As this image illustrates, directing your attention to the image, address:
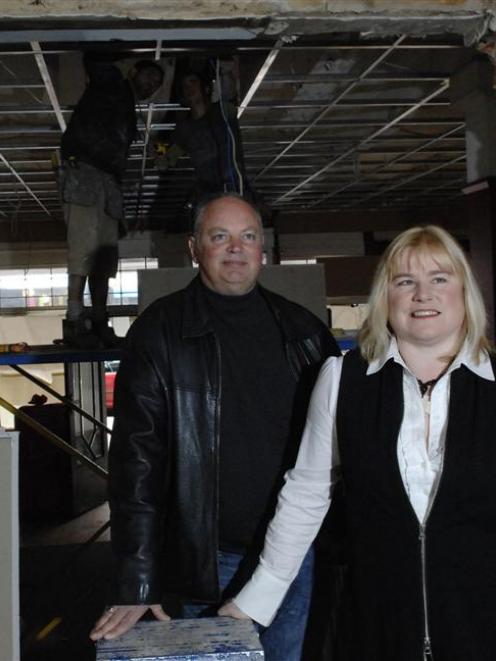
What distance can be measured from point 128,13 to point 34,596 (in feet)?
14.6

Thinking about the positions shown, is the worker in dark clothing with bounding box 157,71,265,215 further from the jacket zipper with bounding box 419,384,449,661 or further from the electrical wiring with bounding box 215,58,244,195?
the jacket zipper with bounding box 419,384,449,661

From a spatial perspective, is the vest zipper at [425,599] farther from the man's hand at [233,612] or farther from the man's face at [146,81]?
the man's face at [146,81]

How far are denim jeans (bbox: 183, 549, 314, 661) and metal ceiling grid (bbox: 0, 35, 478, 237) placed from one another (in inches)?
78.1

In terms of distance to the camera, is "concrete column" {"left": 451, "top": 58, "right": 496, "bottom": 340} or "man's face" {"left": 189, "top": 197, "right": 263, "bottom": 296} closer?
"man's face" {"left": 189, "top": 197, "right": 263, "bottom": 296}

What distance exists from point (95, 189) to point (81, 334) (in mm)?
922

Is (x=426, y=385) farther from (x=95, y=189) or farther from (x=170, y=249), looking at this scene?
(x=170, y=249)

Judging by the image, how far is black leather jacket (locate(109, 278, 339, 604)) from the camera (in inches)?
87.0

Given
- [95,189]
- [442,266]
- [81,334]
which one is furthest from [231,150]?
[442,266]

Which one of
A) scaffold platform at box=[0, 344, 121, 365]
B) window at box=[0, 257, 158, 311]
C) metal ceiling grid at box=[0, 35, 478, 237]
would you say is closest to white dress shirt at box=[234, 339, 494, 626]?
metal ceiling grid at box=[0, 35, 478, 237]

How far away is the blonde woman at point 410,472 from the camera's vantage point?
176cm

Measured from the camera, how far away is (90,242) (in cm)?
477

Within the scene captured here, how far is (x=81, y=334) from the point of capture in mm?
4730

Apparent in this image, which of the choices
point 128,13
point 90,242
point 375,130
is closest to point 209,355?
point 128,13

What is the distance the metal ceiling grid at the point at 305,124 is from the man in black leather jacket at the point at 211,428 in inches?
45.0
